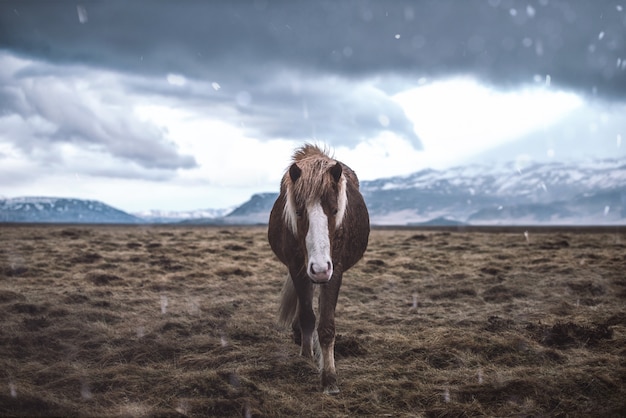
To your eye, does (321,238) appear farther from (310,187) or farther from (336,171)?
(336,171)

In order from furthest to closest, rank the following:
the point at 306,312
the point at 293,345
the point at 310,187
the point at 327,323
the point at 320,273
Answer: the point at 293,345
the point at 306,312
the point at 327,323
the point at 310,187
the point at 320,273

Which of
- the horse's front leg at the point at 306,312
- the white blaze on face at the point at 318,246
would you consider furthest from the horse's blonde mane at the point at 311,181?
the horse's front leg at the point at 306,312

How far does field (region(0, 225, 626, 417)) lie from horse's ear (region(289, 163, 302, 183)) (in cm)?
266

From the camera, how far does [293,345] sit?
766 cm

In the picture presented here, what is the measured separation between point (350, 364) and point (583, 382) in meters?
3.03

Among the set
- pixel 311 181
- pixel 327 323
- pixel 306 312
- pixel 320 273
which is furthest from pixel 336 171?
pixel 306 312

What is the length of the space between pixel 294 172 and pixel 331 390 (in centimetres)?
275

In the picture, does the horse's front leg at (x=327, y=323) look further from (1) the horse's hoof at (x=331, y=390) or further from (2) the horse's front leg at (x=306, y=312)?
(2) the horse's front leg at (x=306, y=312)

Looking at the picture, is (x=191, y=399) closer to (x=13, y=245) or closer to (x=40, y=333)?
(x=40, y=333)

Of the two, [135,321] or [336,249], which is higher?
[336,249]

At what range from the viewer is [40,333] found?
25.7 ft

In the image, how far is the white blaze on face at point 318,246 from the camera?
502cm

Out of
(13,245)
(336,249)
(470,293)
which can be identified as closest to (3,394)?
(336,249)

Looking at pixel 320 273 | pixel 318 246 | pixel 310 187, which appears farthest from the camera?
pixel 310 187
